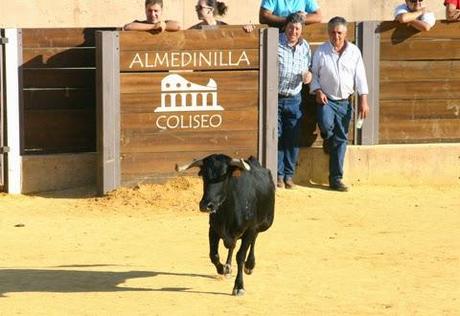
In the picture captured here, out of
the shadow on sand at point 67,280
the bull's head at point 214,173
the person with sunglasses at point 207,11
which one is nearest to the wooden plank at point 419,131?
the person with sunglasses at point 207,11

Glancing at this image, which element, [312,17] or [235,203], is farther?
[312,17]

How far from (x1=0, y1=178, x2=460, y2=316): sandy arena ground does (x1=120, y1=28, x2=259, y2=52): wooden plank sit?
1.23m

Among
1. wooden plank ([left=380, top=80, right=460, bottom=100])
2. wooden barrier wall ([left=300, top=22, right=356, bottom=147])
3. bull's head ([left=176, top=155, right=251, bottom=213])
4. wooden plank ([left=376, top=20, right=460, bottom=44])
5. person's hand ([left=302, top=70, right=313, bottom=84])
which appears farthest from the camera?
wooden plank ([left=380, top=80, right=460, bottom=100])

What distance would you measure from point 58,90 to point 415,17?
11.4 ft

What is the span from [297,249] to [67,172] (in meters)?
3.14

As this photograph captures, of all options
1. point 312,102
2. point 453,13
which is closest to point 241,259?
point 312,102

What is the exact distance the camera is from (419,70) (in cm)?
1359

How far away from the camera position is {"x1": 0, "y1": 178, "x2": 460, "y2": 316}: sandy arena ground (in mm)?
8578

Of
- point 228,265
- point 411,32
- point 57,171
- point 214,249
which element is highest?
point 411,32

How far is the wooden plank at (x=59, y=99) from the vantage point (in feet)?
41.5

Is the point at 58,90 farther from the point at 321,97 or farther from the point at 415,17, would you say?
the point at 415,17

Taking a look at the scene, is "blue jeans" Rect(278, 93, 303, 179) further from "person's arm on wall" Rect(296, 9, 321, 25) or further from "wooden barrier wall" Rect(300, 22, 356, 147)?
"person's arm on wall" Rect(296, 9, 321, 25)

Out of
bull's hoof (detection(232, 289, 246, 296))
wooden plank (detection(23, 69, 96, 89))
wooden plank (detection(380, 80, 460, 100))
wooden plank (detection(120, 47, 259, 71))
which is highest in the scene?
wooden plank (detection(120, 47, 259, 71))

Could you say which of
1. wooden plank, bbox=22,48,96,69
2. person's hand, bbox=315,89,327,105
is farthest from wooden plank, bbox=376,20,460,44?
wooden plank, bbox=22,48,96,69
